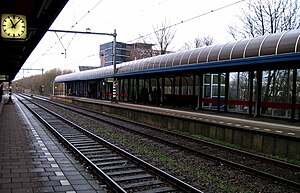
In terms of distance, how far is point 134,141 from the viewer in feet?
40.2

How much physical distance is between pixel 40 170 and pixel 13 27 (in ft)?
12.4

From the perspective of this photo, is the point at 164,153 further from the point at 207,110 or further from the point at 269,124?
the point at 207,110

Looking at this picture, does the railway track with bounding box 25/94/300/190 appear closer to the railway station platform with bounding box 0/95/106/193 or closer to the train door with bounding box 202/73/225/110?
the railway station platform with bounding box 0/95/106/193

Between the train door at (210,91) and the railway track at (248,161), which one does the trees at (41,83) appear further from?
the railway track at (248,161)

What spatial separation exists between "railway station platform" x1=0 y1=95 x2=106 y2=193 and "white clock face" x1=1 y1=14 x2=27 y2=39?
10.5ft

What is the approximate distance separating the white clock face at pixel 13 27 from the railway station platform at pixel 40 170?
3210 millimetres

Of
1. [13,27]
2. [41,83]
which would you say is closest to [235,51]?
[13,27]

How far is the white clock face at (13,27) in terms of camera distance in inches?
334

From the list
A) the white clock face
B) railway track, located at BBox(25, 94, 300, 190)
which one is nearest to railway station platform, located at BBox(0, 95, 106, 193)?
the white clock face

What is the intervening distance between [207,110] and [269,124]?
7005 mm

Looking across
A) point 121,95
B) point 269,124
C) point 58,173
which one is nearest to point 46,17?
point 58,173

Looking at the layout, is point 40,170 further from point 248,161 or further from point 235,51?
point 235,51

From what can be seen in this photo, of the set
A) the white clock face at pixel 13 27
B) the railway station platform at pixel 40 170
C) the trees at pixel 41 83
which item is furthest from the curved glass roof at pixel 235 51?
the trees at pixel 41 83

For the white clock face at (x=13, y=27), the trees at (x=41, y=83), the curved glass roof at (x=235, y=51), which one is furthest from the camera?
the trees at (x=41, y=83)
